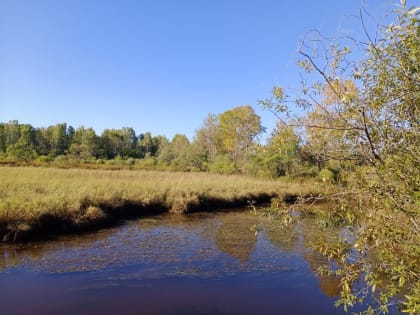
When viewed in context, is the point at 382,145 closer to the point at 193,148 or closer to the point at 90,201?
the point at 90,201

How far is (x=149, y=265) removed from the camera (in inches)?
326

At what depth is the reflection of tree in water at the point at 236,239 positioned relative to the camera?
9852 mm

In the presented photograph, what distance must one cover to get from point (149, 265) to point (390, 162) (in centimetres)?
689

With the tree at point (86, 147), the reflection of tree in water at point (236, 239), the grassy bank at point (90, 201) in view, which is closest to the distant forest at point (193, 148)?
the tree at point (86, 147)

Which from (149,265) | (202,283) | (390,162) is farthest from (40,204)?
(390,162)

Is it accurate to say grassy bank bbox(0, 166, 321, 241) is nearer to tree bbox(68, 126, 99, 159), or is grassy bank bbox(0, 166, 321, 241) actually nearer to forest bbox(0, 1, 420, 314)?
forest bbox(0, 1, 420, 314)

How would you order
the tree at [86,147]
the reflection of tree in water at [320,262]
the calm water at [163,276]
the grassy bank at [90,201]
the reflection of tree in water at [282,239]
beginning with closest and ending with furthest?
the calm water at [163,276] → the reflection of tree in water at [320,262] → the grassy bank at [90,201] → the reflection of tree in water at [282,239] → the tree at [86,147]

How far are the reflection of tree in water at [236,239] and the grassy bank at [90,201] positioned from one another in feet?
8.58

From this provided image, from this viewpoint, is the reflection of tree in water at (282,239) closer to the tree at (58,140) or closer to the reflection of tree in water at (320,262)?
the reflection of tree in water at (320,262)

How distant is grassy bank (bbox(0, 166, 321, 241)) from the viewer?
1008cm

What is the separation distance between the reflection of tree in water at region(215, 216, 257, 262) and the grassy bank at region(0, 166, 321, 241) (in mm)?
2614

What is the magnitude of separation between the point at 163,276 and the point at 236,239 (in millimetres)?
4285

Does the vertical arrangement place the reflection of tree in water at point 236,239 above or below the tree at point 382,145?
below

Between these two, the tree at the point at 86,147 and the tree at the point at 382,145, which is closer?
the tree at the point at 382,145
